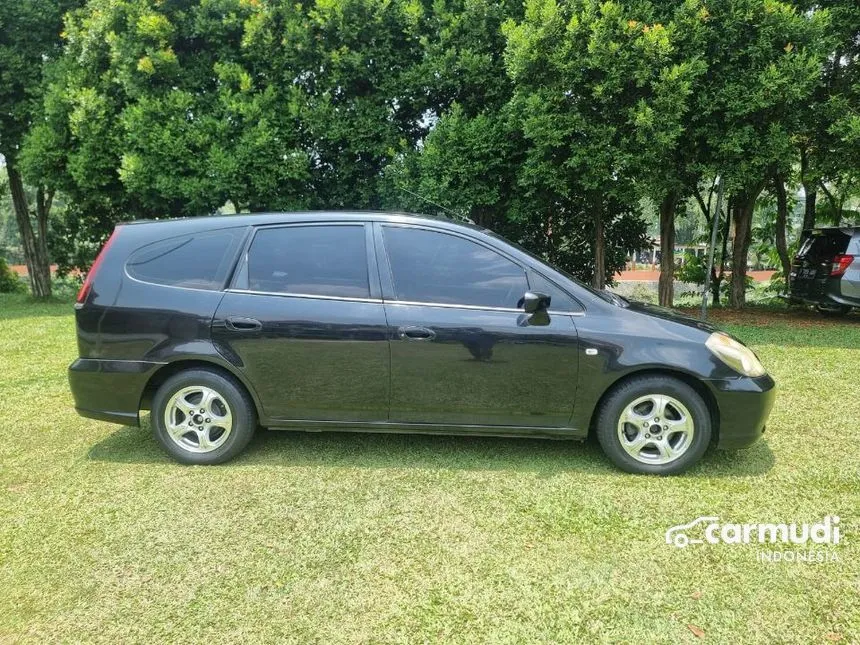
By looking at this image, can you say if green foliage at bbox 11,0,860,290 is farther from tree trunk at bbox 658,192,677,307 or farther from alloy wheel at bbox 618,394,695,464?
alloy wheel at bbox 618,394,695,464

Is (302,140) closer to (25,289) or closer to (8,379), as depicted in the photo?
(8,379)

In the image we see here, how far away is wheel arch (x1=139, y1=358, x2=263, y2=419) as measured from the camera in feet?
11.8

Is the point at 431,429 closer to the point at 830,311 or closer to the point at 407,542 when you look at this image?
the point at 407,542

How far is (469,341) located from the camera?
11.3 feet

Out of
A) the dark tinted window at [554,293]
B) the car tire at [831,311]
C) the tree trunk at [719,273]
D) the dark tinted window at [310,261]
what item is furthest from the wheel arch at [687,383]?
the tree trunk at [719,273]

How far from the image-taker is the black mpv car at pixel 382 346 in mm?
3428

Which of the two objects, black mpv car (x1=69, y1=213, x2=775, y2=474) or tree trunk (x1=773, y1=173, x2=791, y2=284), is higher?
tree trunk (x1=773, y1=173, x2=791, y2=284)

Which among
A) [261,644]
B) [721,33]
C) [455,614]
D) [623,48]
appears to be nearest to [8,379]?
[261,644]

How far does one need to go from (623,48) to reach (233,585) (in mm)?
7846

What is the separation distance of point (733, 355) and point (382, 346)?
218 cm

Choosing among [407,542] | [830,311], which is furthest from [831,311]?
[407,542]

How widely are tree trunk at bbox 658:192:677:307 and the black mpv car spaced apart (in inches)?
274

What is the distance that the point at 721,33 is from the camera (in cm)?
A: 760

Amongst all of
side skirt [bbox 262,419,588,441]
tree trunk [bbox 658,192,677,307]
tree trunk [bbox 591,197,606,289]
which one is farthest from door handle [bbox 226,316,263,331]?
tree trunk [bbox 658,192,677,307]
